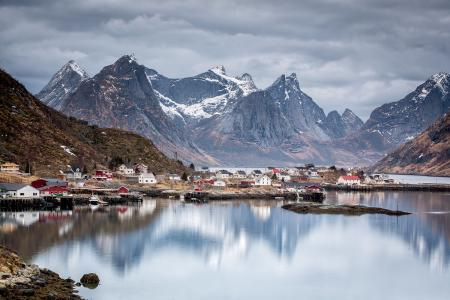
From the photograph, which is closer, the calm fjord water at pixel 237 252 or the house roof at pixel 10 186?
the calm fjord water at pixel 237 252

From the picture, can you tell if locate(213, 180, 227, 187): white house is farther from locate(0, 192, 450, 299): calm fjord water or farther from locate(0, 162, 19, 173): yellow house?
locate(0, 192, 450, 299): calm fjord water

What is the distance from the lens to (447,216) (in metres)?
135

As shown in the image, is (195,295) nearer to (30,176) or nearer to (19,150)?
(30,176)

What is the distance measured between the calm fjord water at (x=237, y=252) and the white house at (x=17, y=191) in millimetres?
10458

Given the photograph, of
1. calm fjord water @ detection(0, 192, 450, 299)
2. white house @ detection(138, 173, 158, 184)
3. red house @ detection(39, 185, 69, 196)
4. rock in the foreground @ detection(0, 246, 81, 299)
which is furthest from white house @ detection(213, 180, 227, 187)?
rock in the foreground @ detection(0, 246, 81, 299)

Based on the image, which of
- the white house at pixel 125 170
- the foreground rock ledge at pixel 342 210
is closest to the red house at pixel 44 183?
the white house at pixel 125 170

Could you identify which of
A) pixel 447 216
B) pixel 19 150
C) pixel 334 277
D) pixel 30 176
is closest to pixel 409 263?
pixel 334 277

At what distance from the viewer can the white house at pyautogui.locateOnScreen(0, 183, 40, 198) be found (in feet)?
408

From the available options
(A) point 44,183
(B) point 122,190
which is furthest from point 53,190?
(B) point 122,190

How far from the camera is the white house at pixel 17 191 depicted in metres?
124

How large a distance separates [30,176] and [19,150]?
20.1 metres

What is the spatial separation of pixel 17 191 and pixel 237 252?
2084 inches

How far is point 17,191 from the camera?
412 feet

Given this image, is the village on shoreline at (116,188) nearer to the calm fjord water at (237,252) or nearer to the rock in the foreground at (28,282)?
the calm fjord water at (237,252)
